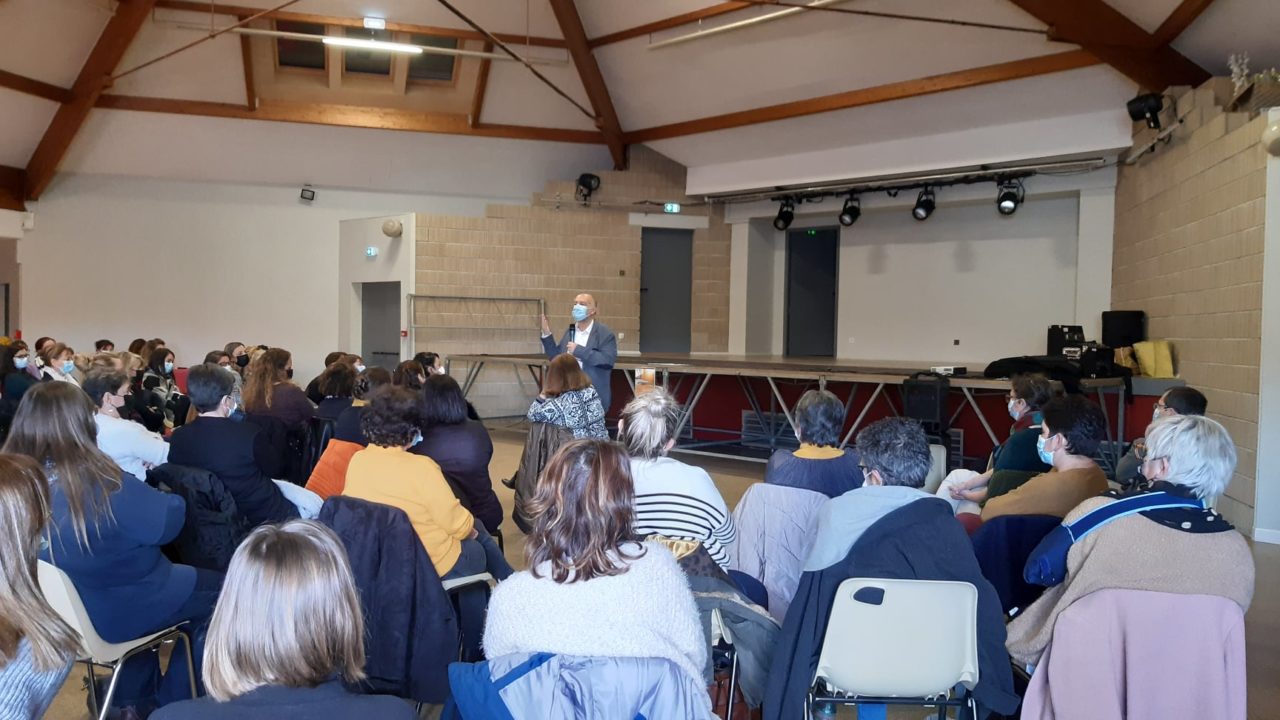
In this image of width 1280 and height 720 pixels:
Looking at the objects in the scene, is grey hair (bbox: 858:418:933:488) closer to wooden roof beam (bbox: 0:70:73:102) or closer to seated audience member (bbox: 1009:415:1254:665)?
seated audience member (bbox: 1009:415:1254:665)

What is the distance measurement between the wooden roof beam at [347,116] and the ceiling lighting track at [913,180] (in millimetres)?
2284

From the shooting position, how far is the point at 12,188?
10.7m

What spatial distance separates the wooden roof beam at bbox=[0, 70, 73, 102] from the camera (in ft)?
30.6

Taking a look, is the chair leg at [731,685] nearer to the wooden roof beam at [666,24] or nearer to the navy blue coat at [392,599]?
the navy blue coat at [392,599]

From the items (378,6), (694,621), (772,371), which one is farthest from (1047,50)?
(694,621)

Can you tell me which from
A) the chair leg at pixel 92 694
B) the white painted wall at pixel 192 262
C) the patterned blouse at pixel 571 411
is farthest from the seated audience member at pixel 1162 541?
the white painted wall at pixel 192 262

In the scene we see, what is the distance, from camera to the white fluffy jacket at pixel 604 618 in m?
1.69

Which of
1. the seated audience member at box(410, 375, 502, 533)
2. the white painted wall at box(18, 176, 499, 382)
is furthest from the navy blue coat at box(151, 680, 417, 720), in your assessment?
the white painted wall at box(18, 176, 499, 382)

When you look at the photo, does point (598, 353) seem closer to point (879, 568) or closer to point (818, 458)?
point (818, 458)

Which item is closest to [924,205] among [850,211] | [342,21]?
[850,211]

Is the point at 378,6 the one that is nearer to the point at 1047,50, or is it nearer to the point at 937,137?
the point at 937,137

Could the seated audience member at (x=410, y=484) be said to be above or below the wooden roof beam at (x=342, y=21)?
below

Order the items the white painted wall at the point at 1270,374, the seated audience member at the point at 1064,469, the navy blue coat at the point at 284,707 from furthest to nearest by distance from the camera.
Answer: the white painted wall at the point at 1270,374 → the seated audience member at the point at 1064,469 → the navy blue coat at the point at 284,707

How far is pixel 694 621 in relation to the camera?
1.79 metres
